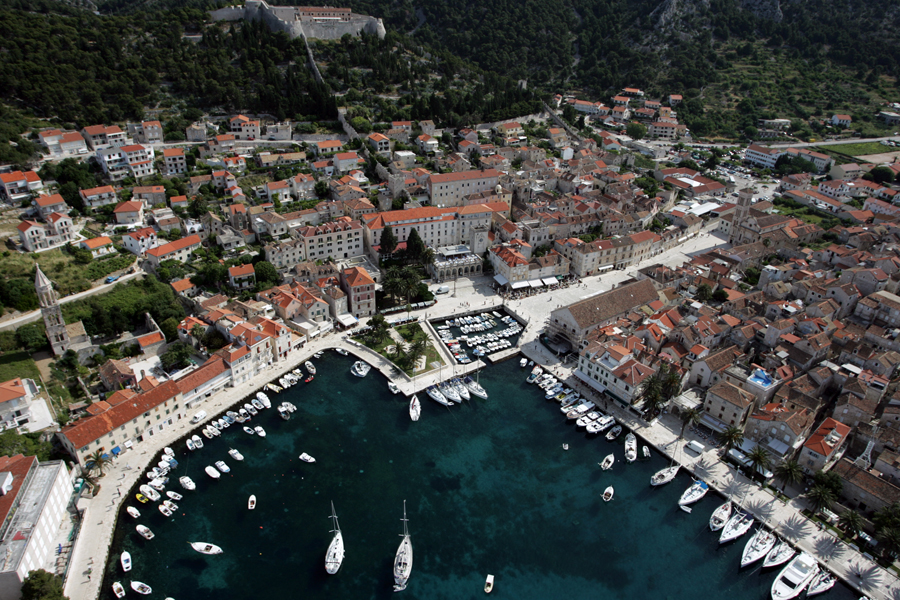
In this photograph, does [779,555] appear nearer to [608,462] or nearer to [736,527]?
[736,527]

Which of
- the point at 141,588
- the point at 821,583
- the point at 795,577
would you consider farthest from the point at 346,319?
the point at 821,583

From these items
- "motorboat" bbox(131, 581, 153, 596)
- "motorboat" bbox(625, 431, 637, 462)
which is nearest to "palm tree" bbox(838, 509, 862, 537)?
"motorboat" bbox(625, 431, 637, 462)

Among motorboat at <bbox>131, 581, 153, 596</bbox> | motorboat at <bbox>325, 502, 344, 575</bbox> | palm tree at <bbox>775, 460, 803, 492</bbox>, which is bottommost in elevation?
motorboat at <bbox>131, 581, 153, 596</bbox>

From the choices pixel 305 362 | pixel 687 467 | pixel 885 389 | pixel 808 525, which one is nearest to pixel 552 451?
pixel 687 467

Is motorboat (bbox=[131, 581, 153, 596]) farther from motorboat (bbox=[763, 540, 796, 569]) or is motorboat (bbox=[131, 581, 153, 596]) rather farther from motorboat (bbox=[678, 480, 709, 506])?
motorboat (bbox=[763, 540, 796, 569])

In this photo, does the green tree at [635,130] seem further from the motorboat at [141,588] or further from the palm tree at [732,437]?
the motorboat at [141,588]
